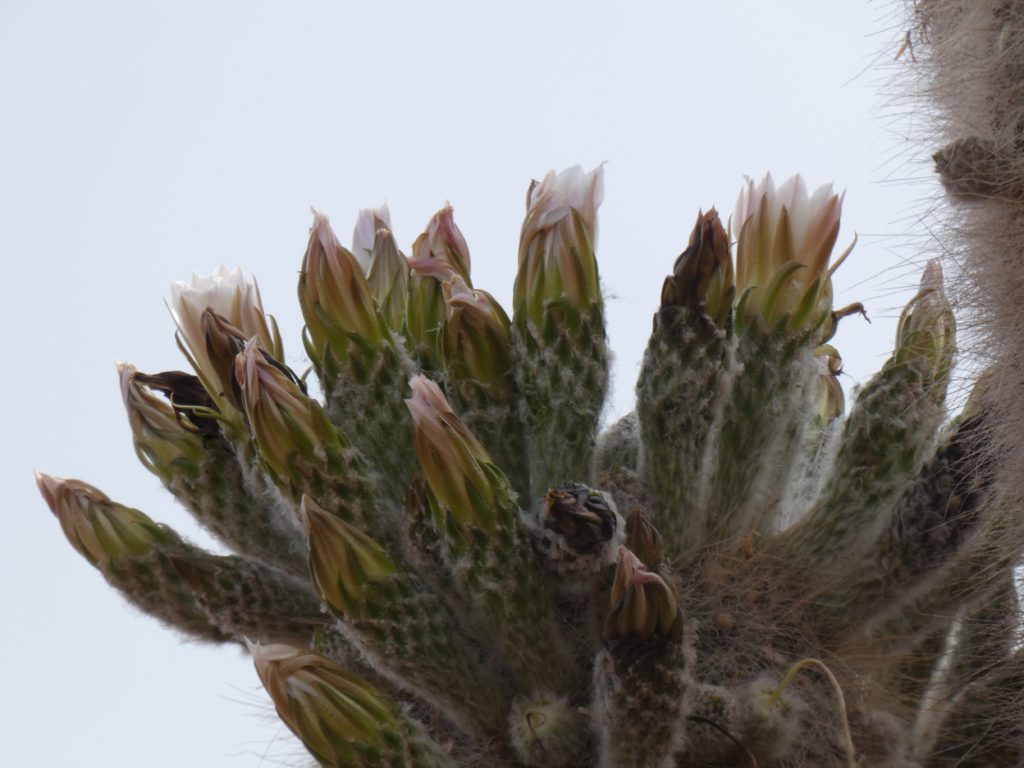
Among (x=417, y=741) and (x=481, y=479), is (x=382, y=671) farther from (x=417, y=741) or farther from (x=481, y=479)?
(x=481, y=479)

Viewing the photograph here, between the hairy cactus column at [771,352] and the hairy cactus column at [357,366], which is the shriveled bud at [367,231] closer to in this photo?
the hairy cactus column at [357,366]

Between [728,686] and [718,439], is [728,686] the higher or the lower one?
the lower one

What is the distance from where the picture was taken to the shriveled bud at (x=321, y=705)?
8.90ft

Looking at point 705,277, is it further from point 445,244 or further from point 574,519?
point 445,244

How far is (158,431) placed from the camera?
11.4 feet

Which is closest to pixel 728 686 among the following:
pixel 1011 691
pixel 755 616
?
pixel 755 616

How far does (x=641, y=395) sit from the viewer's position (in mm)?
3229

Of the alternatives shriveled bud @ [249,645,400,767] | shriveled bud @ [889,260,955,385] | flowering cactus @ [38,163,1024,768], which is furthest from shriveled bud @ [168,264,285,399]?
shriveled bud @ [889,260,955,385]

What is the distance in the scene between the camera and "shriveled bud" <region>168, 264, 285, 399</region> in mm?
3479

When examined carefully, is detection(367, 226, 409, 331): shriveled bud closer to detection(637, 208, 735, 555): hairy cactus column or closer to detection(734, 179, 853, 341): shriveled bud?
detection(637, 208, 735, 555): hairy cactus column

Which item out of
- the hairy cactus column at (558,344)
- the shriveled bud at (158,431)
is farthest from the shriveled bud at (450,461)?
the shriveled bud at (158,431)

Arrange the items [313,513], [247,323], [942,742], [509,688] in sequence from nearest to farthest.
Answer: [313,513], [509,688], [942,742], [247,323]

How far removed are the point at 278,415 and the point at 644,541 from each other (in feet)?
2.74

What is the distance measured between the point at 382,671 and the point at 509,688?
29 cm
